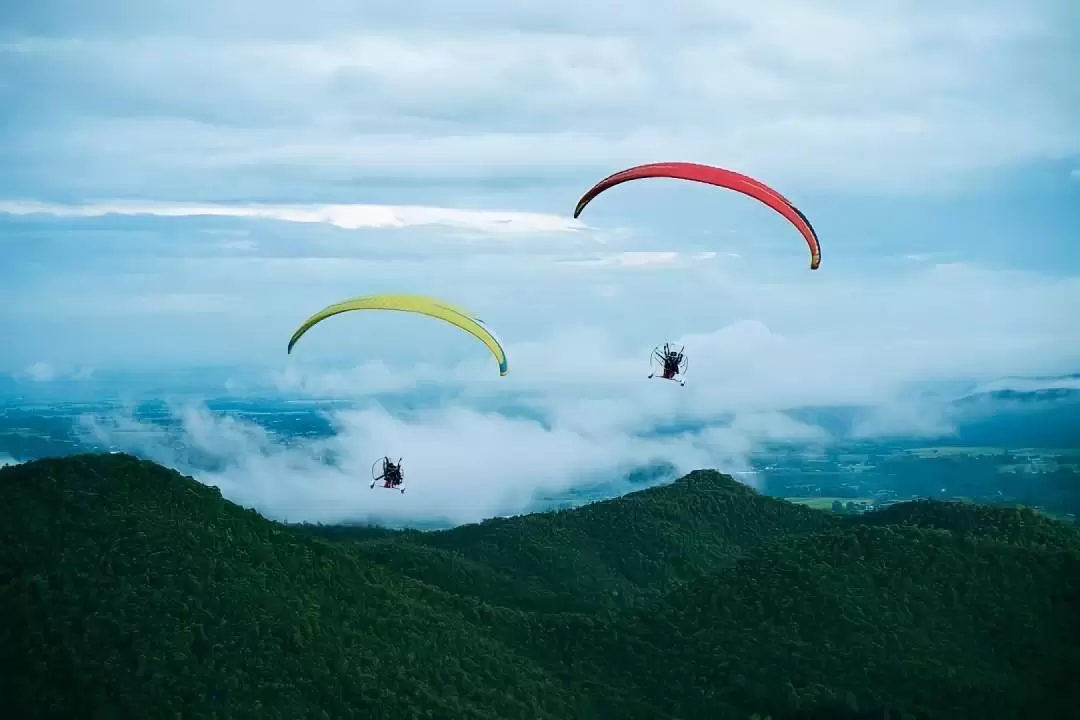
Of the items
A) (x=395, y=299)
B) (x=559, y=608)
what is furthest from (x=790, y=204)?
(x=559, y=608)

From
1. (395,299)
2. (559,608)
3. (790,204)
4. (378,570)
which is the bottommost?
(559,608)

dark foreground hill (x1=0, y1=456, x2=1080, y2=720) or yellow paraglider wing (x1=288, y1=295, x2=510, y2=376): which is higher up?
yellow paraglider wing (x1=288, y1=295, x2=510, y2=376)

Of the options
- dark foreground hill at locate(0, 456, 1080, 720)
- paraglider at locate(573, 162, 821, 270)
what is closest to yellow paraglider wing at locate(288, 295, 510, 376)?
paraglider at locate(573, 162, 821, 270)

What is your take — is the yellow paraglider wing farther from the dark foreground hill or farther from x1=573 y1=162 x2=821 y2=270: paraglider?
the dark foreground hill

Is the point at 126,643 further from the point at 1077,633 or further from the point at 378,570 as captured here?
the point at 1077,633

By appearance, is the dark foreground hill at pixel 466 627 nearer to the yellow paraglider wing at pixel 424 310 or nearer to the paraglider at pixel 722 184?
the yellow paraglider wing at pixel 424 310

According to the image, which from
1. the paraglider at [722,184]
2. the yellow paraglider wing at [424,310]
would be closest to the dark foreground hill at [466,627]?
the yellow paraglider wing at [424,310]
